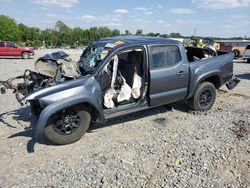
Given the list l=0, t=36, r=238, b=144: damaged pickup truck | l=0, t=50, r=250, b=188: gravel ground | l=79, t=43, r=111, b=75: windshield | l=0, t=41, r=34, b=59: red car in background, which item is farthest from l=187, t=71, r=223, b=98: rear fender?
l=0, t=41, r=34, b=59: red car in background

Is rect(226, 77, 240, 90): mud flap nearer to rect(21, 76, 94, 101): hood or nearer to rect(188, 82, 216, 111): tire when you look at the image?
rect(188, 82, 216, 111): tire

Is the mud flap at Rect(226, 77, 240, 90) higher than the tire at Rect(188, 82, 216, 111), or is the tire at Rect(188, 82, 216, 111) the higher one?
the mud flap at Rect(226, 77, 240, 90)

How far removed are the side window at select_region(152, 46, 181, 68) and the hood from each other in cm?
172

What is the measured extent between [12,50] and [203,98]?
20.6 meters

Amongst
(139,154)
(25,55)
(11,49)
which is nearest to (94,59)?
(139,154)

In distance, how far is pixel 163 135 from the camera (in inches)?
212

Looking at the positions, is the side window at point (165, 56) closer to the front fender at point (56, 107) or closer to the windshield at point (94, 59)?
the windshield at point (94, 59)

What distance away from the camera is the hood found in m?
4.62

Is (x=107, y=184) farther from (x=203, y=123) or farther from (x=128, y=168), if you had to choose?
(x=203, y=123)

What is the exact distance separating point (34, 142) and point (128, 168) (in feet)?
6.41

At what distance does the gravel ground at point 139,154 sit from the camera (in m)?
3.88

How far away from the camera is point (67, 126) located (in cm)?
493

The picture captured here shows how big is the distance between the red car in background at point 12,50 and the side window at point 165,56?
808 inches

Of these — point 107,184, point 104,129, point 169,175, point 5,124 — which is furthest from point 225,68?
point 5,124
